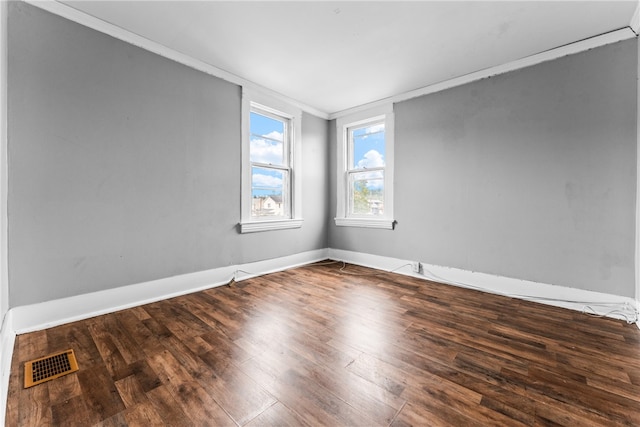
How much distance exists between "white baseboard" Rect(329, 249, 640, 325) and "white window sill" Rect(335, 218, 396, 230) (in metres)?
0.48

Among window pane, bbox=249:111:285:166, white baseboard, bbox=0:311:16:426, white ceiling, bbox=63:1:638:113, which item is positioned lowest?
white baseboard, bbox=0:311:16:426

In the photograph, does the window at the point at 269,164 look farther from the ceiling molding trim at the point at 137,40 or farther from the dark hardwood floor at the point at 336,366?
the dark hardwood floor at the point at 336,366

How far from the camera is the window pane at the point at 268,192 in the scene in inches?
148

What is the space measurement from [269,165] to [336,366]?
113 inches

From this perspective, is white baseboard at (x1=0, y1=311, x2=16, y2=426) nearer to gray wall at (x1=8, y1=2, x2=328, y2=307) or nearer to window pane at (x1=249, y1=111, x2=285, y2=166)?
gray wall at (x1=8, y1=2, x2=328, y2=307)

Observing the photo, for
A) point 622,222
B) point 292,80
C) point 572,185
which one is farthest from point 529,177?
point 292,80

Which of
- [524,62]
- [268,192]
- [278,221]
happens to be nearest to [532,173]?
[524,62]

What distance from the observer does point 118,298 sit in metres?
2.49

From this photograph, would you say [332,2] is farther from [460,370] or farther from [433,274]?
[433,274]

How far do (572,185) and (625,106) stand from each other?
29.8 inches

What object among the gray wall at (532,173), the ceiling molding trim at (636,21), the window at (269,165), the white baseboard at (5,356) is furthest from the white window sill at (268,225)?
the ceiling molding trim at (636,21)

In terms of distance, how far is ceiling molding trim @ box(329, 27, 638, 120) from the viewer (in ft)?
7.99

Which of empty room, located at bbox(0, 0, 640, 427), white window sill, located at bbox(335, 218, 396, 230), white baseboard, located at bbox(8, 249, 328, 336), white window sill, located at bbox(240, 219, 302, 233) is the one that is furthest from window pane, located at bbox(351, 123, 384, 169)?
white baseboard, located at bbox(8, 249, 328, 336)

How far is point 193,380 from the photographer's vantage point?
5.01 ft
